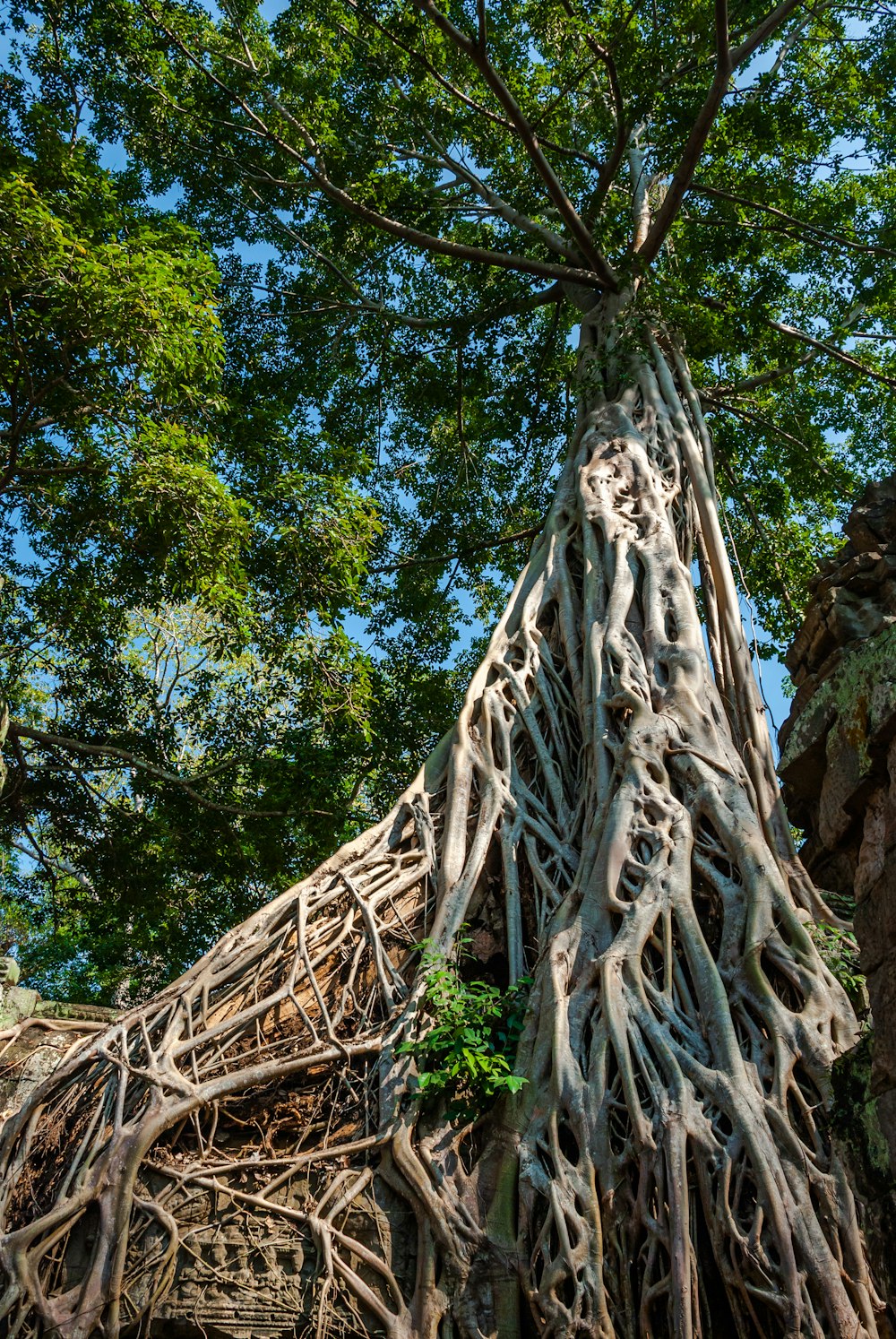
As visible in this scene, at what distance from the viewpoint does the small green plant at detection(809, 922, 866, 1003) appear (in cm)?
371

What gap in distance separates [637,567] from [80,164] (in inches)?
145

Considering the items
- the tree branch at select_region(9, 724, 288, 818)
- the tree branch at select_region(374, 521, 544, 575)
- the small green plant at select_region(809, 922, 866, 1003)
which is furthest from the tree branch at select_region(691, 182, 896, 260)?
the tree branch at select_region(9, 724, 288, 818)

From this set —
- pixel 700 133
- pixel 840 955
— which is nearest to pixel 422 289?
pixel 700 133

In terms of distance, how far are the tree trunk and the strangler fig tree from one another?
1 cm

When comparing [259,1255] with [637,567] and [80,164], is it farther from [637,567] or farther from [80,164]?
[80,164]

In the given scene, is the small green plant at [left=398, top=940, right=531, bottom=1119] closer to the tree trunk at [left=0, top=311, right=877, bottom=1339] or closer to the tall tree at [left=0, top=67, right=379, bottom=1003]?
the tree trunk at [left=0, top=311, right=877, bottom=1339]

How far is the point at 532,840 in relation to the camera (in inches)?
183

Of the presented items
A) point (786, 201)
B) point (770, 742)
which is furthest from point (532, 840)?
point (786, 201)

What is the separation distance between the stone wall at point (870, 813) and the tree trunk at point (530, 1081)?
1304 millimetres

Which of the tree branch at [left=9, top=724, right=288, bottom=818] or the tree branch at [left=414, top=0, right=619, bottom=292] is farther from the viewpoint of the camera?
the tree branch at [left=9, top=724, right=288, bottom=818]

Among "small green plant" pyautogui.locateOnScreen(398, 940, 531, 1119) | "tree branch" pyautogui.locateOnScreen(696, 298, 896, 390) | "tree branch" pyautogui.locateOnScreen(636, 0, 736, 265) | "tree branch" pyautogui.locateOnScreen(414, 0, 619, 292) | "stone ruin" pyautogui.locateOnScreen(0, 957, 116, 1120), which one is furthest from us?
"tree branch" pyautogui.locateOnScreen(696, 298, 896, 390)

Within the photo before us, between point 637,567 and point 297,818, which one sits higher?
point 637,567

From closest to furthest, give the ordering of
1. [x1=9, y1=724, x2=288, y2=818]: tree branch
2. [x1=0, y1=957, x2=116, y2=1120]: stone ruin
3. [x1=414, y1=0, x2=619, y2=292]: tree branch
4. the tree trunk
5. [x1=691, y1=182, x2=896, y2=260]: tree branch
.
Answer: the tree trunk, [x1=0, y1=957, x2=116, y2=1120]: stone ruin, [x1=414, y1=0, x2=619, y2=292]: tree branch, [x1=9, y1=724, x2=288, y2=818]: tree branch, [x1=691, y1=182, x2=896, y2=260]: tree branch

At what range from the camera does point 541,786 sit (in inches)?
197
